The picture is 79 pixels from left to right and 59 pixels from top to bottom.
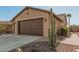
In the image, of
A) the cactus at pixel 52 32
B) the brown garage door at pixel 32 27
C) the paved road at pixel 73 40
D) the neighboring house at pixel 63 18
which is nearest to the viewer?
Result: the cactus at pixel 52 32

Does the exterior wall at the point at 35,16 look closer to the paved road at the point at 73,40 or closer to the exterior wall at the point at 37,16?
the exterior wall at the point at 37,16

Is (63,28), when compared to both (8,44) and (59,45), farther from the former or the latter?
(8,44)

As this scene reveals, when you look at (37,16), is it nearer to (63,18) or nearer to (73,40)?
Answer: (63,18)

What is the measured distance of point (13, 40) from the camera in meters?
7.55

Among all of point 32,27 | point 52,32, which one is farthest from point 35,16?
point 52,32

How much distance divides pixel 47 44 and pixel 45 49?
0.91ft

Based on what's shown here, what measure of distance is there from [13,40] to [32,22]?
1.40 m

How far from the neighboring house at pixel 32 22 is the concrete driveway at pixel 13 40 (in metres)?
0.29

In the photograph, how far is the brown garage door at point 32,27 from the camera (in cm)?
766

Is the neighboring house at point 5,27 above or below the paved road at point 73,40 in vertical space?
Answer: above

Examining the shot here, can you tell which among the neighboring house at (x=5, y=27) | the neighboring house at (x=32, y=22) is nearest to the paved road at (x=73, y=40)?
the neighboring house at (x=32, y=22)

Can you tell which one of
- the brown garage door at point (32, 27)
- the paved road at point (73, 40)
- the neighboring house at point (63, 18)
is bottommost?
the paved road at point (73, 40)

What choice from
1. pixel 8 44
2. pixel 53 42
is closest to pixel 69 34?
pixel 53 42

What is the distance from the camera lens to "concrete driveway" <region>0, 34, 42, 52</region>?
726 centimetres
